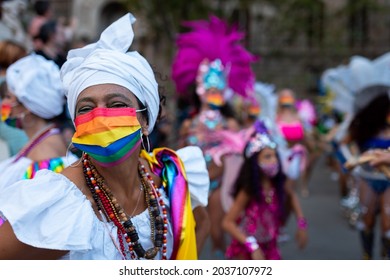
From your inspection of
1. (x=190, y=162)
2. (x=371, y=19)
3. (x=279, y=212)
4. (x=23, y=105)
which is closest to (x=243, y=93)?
(x=279, y=212)

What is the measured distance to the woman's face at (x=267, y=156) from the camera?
5367 millimetres

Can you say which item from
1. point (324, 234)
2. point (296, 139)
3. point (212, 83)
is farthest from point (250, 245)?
point (296, 139)

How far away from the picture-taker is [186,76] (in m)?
7.20

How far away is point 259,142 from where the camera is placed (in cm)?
544

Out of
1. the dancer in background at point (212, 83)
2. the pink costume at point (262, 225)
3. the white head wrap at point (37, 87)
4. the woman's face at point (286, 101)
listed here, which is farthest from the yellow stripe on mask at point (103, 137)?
the woman's face at point (286, 101)

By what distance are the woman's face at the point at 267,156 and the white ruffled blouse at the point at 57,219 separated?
287 centimetres

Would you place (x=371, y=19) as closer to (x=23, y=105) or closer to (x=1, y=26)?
(x=1, y=26)

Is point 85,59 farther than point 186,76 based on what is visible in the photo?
No

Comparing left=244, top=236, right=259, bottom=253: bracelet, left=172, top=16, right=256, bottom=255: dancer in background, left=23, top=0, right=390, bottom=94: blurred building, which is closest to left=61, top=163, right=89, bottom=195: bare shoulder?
left=244, top=236, right=259, bottom=253: bracelet

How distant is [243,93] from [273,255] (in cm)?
247

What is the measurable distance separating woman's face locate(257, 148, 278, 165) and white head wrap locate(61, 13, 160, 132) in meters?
A: 2.62

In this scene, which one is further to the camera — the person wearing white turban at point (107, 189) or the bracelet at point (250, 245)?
the bracelet at point (250, 245)

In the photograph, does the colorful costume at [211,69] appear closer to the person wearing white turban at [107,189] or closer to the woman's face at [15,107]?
the woman's face at [15,107]

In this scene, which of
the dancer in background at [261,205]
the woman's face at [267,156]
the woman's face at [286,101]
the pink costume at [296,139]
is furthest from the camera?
the woman's face at [286,101]
